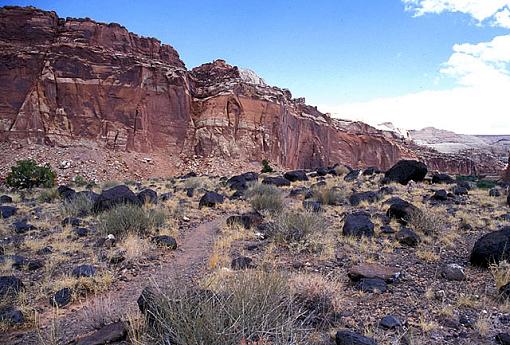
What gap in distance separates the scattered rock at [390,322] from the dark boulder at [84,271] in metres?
4.41

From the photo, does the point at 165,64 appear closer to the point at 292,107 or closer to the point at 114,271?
the point at 292,107

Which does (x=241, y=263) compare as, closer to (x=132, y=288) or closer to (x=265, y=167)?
(x=132, y=288)

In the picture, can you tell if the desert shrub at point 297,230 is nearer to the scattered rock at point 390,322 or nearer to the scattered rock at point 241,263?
the scattered rock at point 241,263

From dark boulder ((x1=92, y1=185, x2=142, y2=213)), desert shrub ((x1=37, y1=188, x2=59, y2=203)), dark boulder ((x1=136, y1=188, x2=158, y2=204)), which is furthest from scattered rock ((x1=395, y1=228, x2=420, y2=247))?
desert shrub ((x1=37, y1=188, x2=59, y2=203))

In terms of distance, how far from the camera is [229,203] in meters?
12.8

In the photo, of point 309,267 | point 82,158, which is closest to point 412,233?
point 309,267

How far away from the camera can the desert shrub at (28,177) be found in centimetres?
2133

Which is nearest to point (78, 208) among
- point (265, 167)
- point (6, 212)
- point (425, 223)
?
point (6, 212)

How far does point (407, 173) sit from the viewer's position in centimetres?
1795

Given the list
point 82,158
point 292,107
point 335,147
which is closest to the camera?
point 82,158

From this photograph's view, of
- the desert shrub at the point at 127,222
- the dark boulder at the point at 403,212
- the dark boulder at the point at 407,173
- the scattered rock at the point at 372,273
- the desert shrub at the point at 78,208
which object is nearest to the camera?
the scattered rock at the point at 372,273

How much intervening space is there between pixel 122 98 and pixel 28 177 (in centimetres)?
1756

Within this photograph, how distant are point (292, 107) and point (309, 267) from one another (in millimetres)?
47151

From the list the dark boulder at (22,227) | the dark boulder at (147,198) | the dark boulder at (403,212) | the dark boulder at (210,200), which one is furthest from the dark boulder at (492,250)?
the dark boulder at (22,227)
